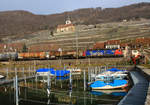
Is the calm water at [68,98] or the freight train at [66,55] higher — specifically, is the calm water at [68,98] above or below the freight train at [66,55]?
above

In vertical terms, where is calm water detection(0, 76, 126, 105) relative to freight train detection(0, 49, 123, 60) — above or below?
above

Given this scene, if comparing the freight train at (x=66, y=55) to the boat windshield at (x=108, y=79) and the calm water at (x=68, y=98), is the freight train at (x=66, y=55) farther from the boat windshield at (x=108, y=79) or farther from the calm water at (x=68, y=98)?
the calm water at (x=68, y=98)

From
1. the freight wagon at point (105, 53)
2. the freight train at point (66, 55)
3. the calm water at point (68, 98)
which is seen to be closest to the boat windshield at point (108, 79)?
the calm water at point (68, 98)

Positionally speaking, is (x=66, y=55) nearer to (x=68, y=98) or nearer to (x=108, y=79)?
(x=108, y=79)

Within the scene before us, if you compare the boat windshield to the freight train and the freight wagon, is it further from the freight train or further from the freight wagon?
the freight wagon

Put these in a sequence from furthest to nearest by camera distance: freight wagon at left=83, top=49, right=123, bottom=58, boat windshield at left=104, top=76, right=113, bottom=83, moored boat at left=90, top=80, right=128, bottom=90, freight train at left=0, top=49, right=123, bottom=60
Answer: freight train at left=0, top=49, right=123, bottom=60, freight wagon at left=83, top=49, right=123, bottom=58, boat windshield at left=104, top=76, right=113, bottom=83, moored boat at left=90, top=80, right=128, bottom=90

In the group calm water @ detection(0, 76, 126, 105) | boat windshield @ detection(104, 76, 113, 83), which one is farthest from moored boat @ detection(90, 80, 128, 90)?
boat windshield @ detection(104, 76, 113, 83)

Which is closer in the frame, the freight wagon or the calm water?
the calm water

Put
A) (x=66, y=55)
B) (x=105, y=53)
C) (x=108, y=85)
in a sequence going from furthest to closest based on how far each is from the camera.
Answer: (x=66, y=55), (x=105, y=53), (x=108, y=85)

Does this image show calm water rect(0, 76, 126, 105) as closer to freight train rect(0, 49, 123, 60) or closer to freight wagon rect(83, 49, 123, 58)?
freight train rect(0, 49, 123, 60)

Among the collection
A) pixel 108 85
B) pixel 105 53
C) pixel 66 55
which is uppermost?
pixel 108 85

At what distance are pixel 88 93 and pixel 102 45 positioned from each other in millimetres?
57100

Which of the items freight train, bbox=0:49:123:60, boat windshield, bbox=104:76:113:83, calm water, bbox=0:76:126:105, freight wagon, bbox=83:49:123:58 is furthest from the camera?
freight train, bbox=0:49:123:60

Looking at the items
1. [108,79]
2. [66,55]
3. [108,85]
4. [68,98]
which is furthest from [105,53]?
[68,98]
